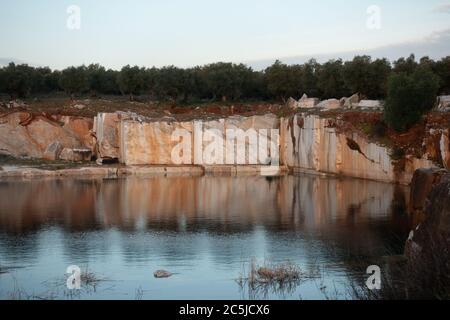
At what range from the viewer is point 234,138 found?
50.5 metres

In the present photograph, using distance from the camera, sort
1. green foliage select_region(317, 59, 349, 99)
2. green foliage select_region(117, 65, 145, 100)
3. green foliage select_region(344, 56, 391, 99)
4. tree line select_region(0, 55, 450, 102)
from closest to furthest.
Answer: green foliage select_region(344, 56, 391, 99) < green foliage select_region(317, 59, 349, 99) < tree line select_region(0, 55, 450, 102) < green foliage select_region(117, 65, 145, 100)

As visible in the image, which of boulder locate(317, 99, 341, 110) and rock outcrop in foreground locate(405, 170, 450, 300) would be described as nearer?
rock outcrop in foreground locate(405, 170, 450, 300)

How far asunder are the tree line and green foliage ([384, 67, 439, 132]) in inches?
625

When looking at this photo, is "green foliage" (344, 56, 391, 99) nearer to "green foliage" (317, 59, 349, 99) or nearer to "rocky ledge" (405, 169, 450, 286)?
"green foliage" (317, 59, 349, 99)

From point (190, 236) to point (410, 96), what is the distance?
850 inches

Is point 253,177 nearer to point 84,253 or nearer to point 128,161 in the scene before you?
point 128,161

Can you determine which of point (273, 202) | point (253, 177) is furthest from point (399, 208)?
point (253, 177)

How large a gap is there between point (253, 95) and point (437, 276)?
196ft

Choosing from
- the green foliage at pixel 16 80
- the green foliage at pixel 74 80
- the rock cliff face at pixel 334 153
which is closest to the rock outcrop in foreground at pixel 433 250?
the rock cliff face at pixel 334 153

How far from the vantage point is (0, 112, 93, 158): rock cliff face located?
171 ft

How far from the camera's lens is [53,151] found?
50.5 meters

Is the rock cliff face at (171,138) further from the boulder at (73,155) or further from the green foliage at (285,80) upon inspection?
the green foliage at (285,80)

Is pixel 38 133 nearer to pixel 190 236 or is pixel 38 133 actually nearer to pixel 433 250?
pixel 190 236

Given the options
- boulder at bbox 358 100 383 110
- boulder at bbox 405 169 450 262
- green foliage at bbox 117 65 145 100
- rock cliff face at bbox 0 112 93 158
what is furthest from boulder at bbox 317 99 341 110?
boulder at bbox 405 169 450 262
